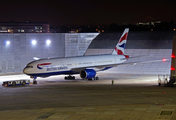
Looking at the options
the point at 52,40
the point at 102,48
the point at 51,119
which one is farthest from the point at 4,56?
the point at 51,119

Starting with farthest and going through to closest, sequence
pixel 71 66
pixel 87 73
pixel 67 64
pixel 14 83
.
Result: pixel 71 66 → pixel 67 64 → pixel 87 73 → pixel 14 83

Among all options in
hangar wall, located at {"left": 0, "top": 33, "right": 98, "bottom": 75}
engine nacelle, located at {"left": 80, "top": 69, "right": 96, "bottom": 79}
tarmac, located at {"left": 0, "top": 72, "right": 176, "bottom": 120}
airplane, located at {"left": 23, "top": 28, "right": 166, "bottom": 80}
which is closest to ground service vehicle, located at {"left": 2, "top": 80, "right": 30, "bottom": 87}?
airplane, located at {"left": 23, "top": 28, "right": 166, "bottom": 80}

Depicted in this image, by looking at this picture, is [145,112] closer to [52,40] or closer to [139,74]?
[139,74]

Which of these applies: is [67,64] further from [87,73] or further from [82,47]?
[82,47]

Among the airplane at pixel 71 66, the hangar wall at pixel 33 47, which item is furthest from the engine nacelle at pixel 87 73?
the hangar wall at pixel 33 47

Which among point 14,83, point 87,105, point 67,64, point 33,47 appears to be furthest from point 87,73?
point 33,47

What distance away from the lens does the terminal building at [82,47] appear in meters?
74.2

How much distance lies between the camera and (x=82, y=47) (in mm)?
85625

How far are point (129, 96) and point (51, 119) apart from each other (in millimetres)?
15078

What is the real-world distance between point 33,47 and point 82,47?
15.1m

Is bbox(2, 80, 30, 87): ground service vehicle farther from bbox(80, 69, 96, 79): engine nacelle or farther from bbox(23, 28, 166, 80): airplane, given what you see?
bbox(80, 69, 96, 79): engine nacelle

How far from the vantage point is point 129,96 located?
39812 millimetres

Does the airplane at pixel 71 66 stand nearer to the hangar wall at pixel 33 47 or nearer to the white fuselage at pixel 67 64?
the white fuselage at pixel 67 64

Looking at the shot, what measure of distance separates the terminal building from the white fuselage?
1163 cm
